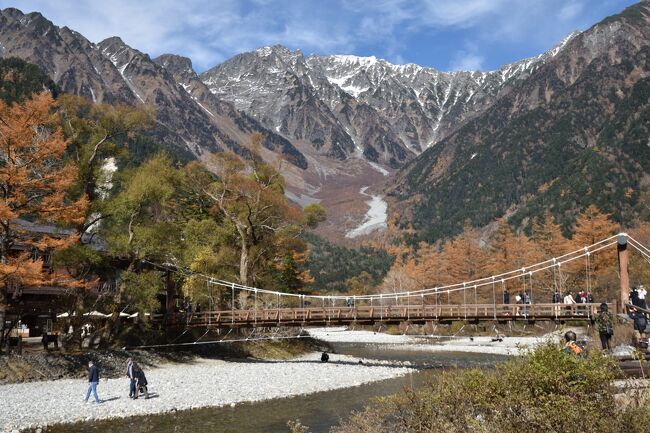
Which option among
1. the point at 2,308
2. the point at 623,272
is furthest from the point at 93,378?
the point at 623,272

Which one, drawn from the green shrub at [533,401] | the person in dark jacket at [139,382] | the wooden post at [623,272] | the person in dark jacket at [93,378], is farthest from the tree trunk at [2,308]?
the wooden post at [623,272]

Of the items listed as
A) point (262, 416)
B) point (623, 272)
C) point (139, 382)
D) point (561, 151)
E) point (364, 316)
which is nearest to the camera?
point (262, 416)

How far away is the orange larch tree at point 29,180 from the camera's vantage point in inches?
792

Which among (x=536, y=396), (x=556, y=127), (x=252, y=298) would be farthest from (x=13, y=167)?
(x=556, y=127)

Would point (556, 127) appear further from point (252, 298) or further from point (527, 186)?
point (252, 298)

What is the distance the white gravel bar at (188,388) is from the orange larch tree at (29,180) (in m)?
4.16

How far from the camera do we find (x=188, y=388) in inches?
786

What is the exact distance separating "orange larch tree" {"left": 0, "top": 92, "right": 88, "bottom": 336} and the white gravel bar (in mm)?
4163

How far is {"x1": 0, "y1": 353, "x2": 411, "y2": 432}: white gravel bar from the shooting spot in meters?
15.4

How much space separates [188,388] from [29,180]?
30.9 feet

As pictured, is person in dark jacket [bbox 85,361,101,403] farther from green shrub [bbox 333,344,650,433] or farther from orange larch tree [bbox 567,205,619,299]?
orange larch tree [bbox 567,205,619,299]

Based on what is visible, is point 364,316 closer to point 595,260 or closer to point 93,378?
point 93,378

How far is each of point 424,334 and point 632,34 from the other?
5483 inches

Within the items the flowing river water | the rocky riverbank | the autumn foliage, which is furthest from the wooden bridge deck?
the autumn foliage
